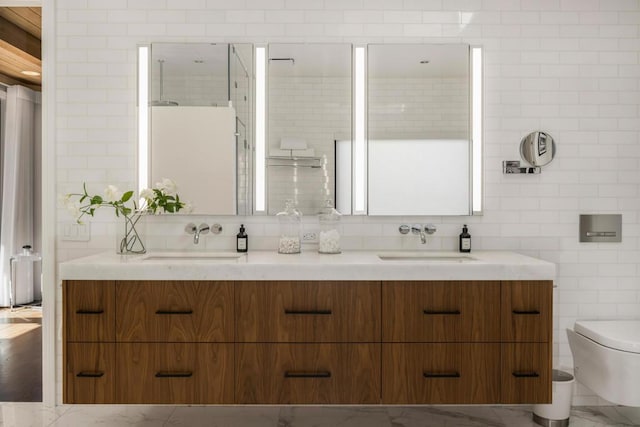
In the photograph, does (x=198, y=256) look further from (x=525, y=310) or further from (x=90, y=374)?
(x=525, y=310)

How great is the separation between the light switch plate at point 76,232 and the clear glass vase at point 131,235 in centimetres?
19

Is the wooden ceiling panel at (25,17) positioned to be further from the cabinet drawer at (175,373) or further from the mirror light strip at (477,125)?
the mirror light strip at (477,125)

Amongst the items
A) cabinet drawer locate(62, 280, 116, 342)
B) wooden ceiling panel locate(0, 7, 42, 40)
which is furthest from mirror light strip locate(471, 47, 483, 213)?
wooden ceiling panel locate(0, 7, 42, 40)

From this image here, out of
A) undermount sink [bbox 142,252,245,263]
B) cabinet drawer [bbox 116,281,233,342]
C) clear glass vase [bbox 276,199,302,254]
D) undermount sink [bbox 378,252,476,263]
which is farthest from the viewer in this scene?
clear glass vase [bbox 276,199,302,254]

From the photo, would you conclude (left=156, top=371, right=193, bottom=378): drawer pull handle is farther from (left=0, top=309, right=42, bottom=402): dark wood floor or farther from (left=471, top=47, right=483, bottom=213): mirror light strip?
(left=471, top=47, right=483, bottom=213): mirror light strip

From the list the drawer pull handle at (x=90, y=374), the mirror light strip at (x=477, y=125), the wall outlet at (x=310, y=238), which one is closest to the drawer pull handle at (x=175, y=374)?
the drawer pull handle at (x=90, y=374)

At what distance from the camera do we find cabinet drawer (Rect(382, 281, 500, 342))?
2.10 m

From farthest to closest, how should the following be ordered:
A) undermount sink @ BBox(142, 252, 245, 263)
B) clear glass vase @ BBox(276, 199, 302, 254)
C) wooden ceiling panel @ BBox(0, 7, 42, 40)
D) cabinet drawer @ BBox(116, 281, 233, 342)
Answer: wooden ceiling panel @ BBox(0, 7, 42, 40)
clear glass vase @ BBox(276, 199, 302, 254)
undermount sink @ BBox(142, 252, 245, 263)
cabinet drawer @ BBox(116, 281, 233, 342)

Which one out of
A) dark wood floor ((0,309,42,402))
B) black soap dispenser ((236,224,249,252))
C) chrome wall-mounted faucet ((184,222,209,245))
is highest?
chrome wall-mounted faucet ((184,222,209,245))

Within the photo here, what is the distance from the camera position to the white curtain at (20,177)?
2842 mm

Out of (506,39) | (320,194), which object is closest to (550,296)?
(320,194)

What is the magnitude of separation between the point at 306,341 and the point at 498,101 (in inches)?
70.2

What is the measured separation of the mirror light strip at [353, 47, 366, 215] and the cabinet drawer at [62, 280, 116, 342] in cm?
139

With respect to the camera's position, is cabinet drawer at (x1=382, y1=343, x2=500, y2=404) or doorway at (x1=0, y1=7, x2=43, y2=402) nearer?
cabinet drawer at (x1=382, y1=343, x2=500, y2=404)
